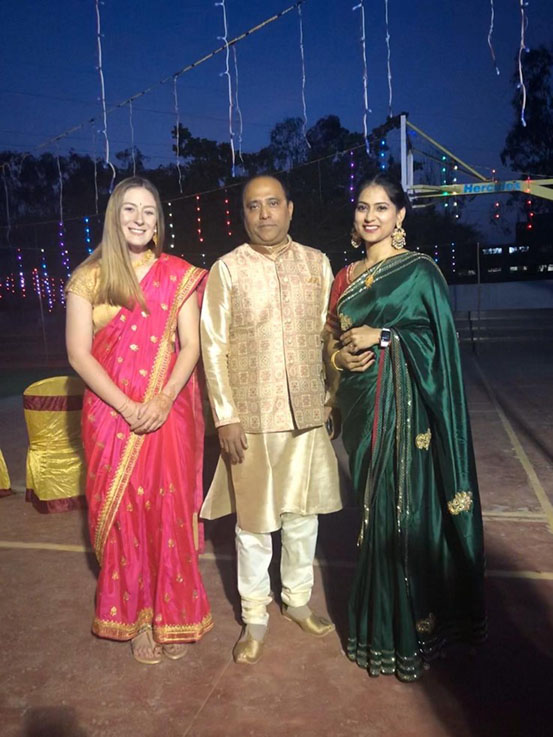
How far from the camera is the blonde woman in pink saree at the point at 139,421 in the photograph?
2.45 meters

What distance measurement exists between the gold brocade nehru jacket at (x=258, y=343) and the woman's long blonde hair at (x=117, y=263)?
305mm

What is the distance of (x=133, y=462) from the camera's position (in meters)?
2.48

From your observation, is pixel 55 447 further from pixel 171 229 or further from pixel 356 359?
pixel 171 229

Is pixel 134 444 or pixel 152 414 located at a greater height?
pixel 152 414

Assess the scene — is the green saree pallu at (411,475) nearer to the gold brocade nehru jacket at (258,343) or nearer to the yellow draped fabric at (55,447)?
the gold brocade nehru jacket at (258,343)

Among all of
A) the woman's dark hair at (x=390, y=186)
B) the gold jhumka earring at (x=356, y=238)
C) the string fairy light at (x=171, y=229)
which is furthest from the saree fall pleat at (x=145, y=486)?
the string fairy light at (x=171, y=229)

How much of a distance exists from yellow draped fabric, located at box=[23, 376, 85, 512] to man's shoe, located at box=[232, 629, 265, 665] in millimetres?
2392

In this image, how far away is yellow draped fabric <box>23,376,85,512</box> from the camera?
448 cm

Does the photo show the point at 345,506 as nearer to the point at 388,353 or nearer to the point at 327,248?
the point at 388,353

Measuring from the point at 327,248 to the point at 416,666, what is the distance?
17.0m

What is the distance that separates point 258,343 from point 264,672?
129 cm

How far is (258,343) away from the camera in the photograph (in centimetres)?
251

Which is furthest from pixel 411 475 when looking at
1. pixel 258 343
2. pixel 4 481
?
pixel 4 481

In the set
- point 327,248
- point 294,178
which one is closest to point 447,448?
point 327,248
